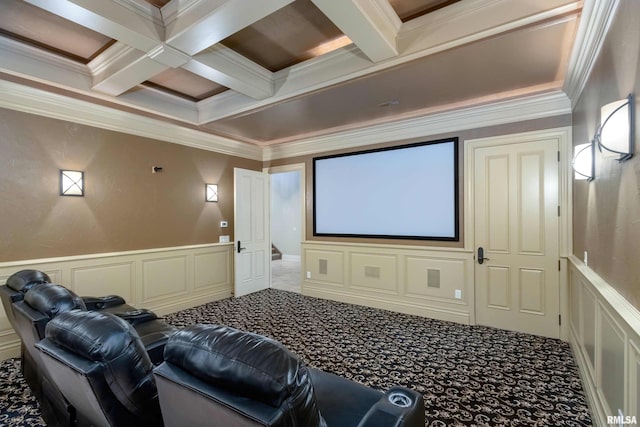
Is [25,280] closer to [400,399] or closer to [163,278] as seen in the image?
[163,278]

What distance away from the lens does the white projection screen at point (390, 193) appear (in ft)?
14.3

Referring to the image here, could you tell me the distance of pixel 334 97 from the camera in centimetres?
372

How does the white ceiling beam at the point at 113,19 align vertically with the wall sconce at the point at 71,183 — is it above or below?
above

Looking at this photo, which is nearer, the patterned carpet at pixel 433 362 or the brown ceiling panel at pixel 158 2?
the patterned carpet at pixel 433 362

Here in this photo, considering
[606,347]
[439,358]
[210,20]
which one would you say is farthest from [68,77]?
[606,347]

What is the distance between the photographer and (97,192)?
394 cm

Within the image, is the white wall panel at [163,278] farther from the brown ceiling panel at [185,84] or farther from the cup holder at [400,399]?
the cup holder at [400,399]

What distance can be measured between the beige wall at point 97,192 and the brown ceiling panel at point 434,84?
3.31ft

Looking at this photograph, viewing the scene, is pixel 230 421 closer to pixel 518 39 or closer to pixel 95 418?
pixel 95 418

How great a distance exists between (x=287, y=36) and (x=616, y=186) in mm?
2741

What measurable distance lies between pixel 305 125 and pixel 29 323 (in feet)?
12.9

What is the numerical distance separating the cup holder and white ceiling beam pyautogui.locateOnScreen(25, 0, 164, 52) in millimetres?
3089

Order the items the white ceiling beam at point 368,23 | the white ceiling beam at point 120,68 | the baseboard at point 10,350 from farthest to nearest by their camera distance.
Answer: the baseboard at point 10,350 < the white ceiling beam at point 120,68 < the white ceiling beam at point 368,23

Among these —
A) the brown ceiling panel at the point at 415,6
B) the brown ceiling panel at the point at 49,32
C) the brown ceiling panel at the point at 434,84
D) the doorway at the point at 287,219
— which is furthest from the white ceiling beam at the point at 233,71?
the doorway at the point at 287,219
